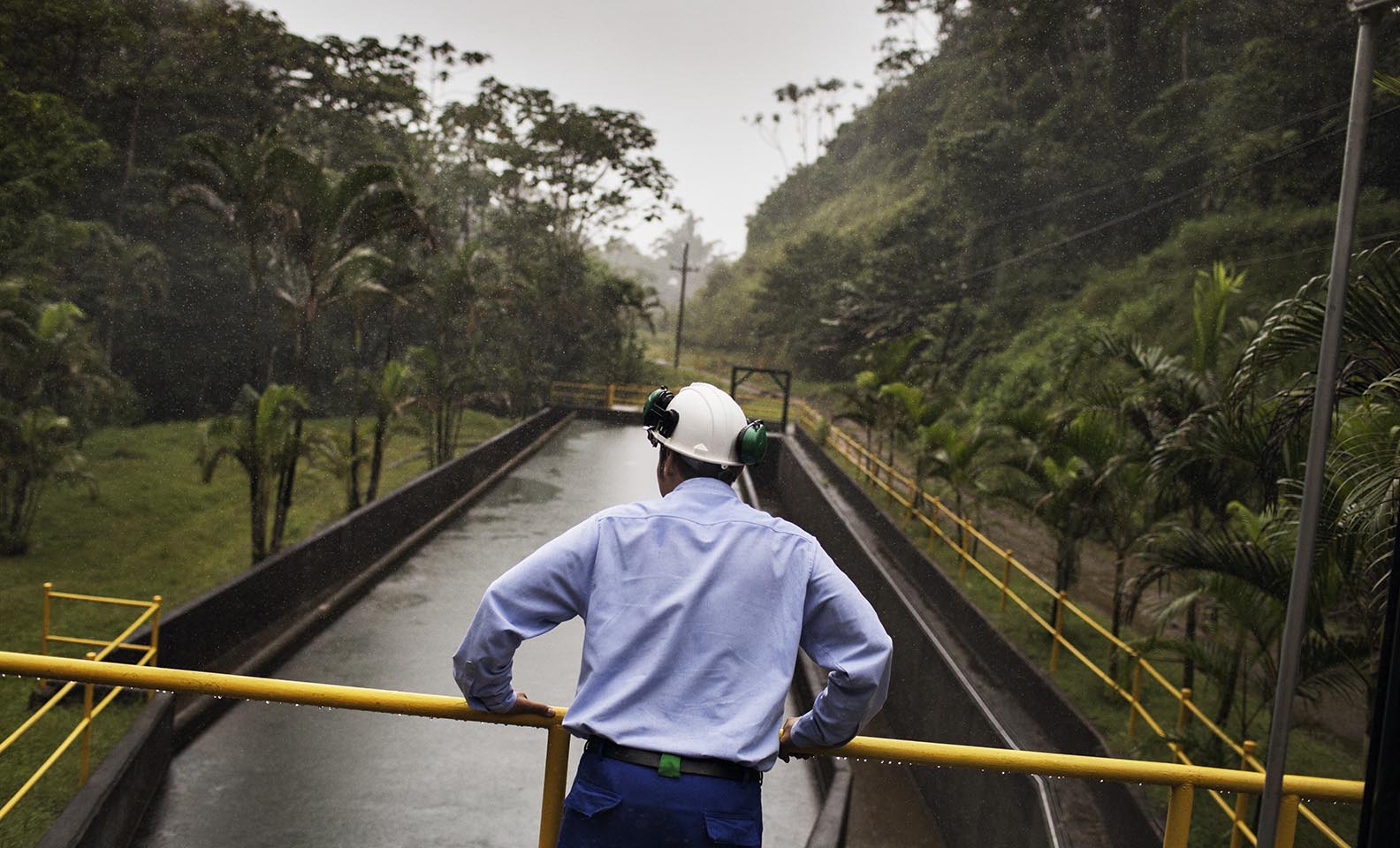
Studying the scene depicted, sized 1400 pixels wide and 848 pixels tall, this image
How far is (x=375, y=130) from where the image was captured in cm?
2431

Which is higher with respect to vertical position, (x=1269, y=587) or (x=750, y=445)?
(x=750, y=445)

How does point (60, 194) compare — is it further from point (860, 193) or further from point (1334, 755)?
point (860, 193)

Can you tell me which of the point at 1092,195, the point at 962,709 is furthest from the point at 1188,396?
the point at 1092,195

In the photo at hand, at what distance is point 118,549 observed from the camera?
508 inches

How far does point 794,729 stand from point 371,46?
80.2ft

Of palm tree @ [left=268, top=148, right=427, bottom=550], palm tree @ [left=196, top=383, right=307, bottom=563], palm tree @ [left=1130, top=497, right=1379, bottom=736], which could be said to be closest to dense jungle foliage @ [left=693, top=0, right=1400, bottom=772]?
palm tree @ [left=1130, top=497, right=1379, bottom=736]

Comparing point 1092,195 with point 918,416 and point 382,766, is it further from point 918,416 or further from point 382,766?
point 382,766

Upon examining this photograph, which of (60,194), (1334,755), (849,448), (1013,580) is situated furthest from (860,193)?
(1334,755)

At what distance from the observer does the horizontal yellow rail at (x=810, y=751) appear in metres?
1.68

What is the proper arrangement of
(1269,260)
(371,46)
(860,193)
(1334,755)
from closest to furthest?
(1334,755)
(1269,260)
(371,46)
(860,193)

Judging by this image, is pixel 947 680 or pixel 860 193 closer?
pixel 947 680

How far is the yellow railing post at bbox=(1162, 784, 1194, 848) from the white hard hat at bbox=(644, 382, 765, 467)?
0.97m

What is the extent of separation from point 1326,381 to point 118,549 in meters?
14.3

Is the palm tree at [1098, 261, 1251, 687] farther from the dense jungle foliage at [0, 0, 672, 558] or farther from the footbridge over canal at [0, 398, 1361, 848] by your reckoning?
the dense jungle foliage at [0, 0, 672, 558]
